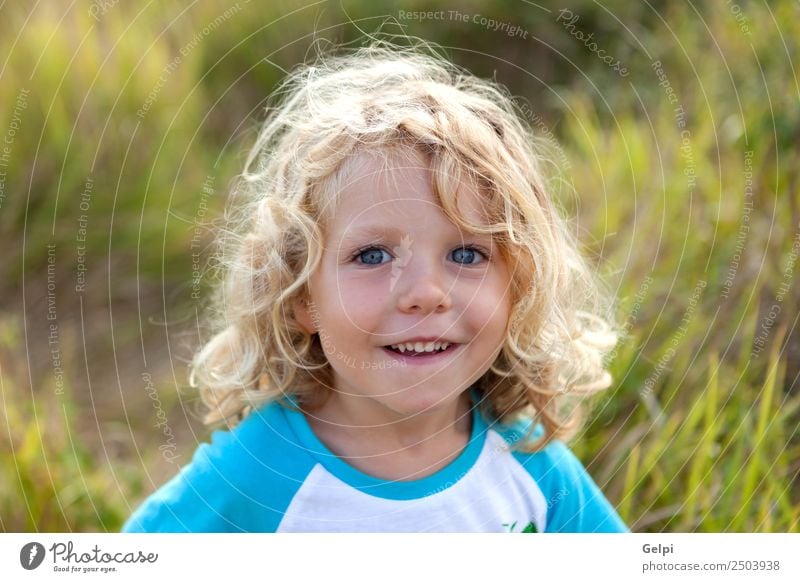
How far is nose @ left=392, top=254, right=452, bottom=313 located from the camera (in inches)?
48.4

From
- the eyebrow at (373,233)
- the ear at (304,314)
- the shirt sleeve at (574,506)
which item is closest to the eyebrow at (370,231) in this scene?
the eyebrow at (373,233)

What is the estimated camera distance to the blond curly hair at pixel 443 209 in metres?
1.30

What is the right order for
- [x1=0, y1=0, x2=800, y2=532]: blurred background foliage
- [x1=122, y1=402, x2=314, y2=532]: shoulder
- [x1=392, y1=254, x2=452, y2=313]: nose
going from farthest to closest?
[x1=0, y1=0, x2=800, y2=532]: blurred background foliage
[x1=122, y1=402, x2=314, y2=532]: shoulder
[x1=392, y1=254, x2=452, y2=313]: nose

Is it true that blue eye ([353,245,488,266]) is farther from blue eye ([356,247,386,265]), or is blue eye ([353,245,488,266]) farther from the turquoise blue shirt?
the turquoise blue shirt

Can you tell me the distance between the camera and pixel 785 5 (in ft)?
7.54

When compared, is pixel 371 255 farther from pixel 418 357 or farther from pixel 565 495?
pixel 565 495

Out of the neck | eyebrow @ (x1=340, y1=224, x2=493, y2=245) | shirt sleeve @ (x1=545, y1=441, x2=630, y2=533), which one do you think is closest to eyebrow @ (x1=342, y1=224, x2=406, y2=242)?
eyebrow @ (x1=340, y1=224, x2=493, y2=245)

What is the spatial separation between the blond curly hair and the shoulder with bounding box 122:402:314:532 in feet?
0.33

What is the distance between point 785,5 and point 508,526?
1569 millimetres

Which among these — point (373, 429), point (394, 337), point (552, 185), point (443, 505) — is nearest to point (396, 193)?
point (394, 337)

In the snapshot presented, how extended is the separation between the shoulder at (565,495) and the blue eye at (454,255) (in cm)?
33

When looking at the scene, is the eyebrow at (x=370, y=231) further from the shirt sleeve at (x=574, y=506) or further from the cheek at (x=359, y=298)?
the shirt sleeve at (x=574, y=506)
